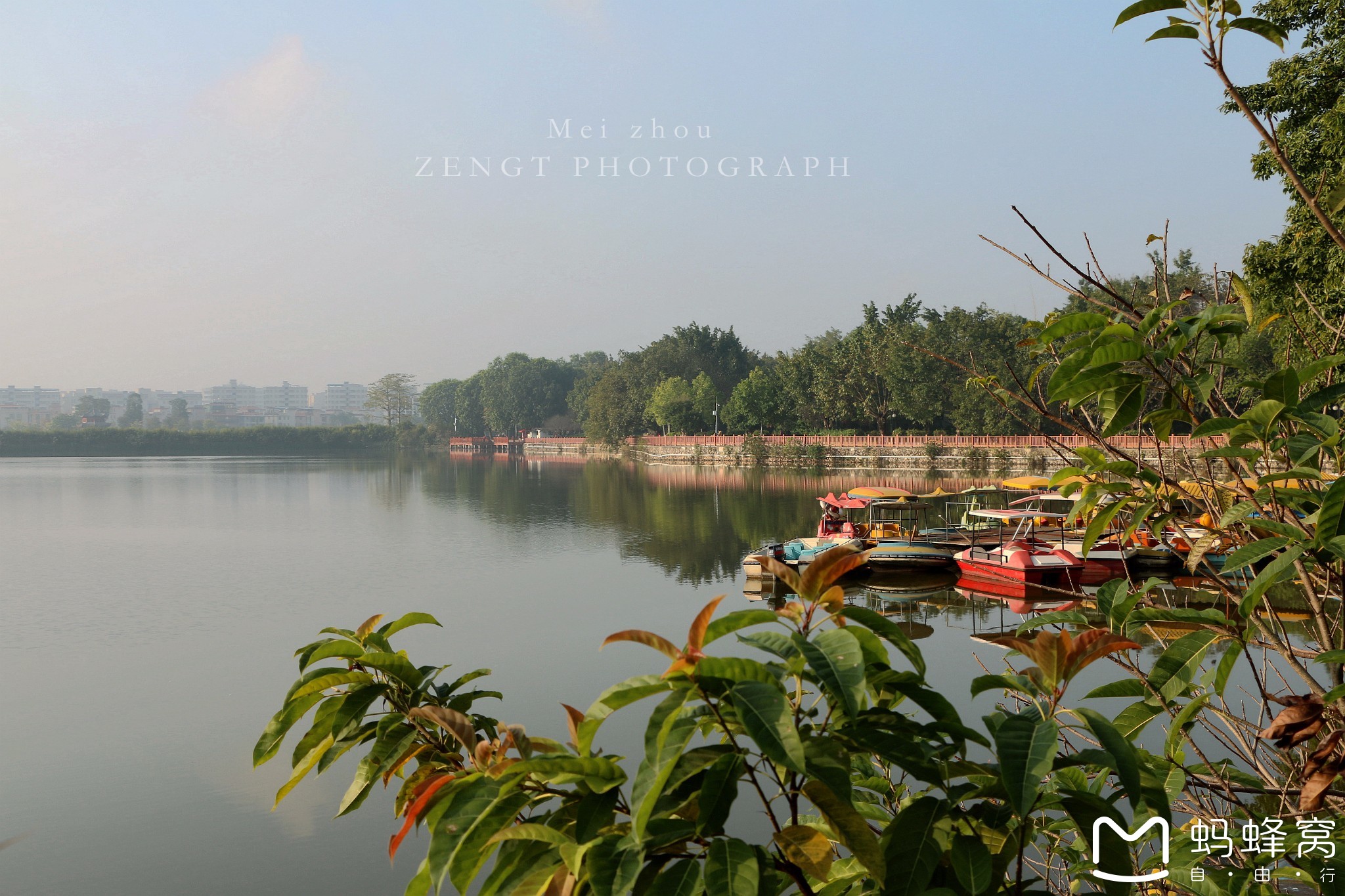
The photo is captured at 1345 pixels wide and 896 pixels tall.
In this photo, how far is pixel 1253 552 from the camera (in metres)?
1.45

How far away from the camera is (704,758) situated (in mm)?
1075

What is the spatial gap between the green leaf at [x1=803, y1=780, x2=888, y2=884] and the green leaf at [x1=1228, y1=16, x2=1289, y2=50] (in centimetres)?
127

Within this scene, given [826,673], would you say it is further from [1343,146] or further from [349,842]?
[1343,146]

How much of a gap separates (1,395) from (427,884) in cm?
22427

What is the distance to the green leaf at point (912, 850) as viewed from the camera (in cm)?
109

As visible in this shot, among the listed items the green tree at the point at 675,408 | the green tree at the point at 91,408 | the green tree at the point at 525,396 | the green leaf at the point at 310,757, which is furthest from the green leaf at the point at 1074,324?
the green tree at the point at 91,408

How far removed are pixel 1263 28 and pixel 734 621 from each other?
1.25m

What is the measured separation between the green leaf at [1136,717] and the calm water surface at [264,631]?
5495mm

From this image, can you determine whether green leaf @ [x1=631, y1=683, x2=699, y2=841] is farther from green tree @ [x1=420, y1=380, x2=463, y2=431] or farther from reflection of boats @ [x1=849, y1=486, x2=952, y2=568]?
green tree @ [x1=420, y1=380, x2=463, y2=431]

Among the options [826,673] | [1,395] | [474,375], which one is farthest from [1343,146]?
[1,395]

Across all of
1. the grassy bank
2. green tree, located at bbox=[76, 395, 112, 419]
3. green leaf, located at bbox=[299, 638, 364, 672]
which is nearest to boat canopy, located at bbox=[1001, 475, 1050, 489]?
green leaf, located at bbox=[299, 638, 364, 672]

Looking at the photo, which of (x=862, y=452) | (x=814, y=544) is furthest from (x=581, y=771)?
(x=862, y=452)

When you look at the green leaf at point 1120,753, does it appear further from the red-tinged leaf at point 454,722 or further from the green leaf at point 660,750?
the red-tinged leaf at point 454,722

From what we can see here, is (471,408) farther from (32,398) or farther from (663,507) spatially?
(32,398)
